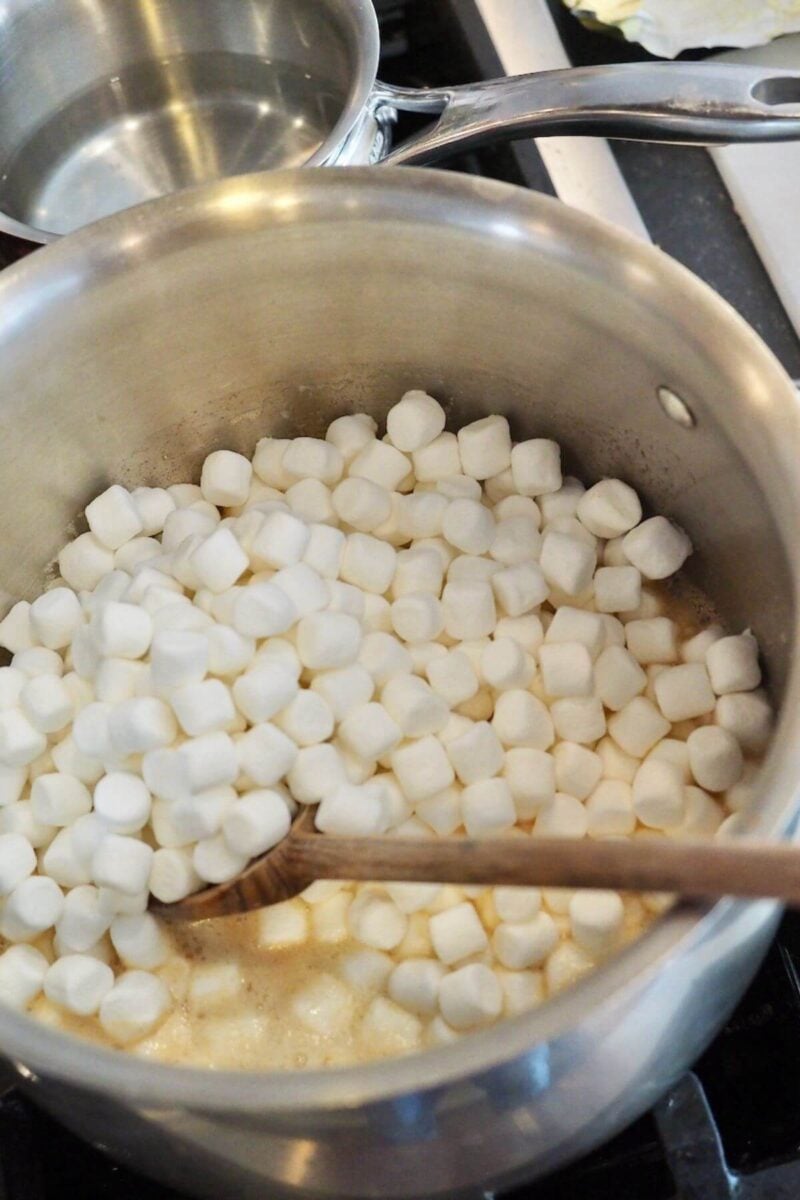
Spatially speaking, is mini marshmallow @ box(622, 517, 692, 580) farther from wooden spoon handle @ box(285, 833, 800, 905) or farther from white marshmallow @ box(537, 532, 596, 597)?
wooden spoon handle @ box(285, 833, 800, 905)

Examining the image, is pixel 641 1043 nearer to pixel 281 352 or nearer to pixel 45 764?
pixel 45 764

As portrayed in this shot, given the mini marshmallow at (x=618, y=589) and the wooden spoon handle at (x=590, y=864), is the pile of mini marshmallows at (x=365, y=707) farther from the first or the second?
the wooden spoon handle at (x=590, y=864)

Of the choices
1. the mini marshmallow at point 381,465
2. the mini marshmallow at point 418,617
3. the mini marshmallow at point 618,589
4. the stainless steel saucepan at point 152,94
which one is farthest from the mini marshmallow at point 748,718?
the stainless steel saucepan at point 152,94

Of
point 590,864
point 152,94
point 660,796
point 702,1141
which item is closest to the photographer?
point 590,864

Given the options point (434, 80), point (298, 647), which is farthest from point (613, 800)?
point (434, 80)

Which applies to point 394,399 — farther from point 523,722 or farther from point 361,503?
point 523,722

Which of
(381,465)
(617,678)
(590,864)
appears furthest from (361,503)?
(590,864)
